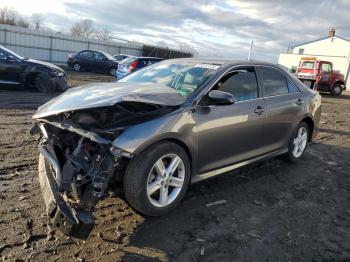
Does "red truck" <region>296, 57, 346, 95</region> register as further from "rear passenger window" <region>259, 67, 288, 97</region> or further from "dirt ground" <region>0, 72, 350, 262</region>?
"dirt ground" <region>0, 72, 350, 262</region>

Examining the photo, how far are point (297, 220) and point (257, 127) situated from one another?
1.36 metres

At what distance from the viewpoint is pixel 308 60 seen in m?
22.8

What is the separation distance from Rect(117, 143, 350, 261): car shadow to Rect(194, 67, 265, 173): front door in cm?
47

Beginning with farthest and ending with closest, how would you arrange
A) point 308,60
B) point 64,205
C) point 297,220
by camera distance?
point 308,60
point 297,220
point 64,205

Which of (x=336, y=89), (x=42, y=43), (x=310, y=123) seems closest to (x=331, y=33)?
(x=336, y=89)

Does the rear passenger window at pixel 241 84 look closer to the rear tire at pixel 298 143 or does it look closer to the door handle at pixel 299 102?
the door handle at pixel 299 102

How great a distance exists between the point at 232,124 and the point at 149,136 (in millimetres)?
1363

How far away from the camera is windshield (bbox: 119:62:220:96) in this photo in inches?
176

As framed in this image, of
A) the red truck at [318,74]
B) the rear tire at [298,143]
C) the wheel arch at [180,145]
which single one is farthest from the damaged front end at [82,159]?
the red truck at [318,74]

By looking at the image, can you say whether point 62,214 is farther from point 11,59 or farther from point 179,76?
point 11,59

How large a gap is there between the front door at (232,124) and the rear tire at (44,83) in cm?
884

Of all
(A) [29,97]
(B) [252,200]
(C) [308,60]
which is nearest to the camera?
(B) [252,200]

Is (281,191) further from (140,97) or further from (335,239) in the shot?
→ (140,97)

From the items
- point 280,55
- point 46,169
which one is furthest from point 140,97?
point 280,55
